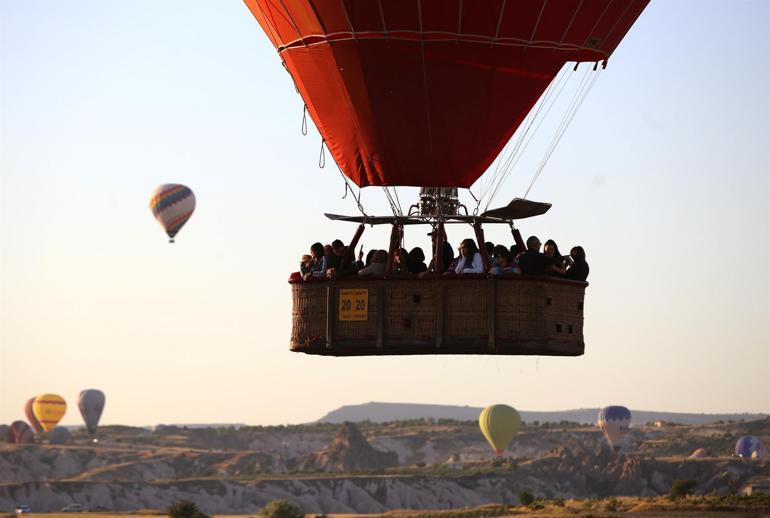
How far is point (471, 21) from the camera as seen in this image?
2056cm

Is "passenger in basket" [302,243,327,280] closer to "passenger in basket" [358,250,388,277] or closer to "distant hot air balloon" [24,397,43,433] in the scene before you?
"passenger in basket" [358,250,388,277]

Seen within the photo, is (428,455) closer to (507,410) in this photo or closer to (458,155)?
(507,410)

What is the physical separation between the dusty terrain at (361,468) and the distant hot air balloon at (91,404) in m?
2.67

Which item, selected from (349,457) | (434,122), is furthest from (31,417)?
(434,122)

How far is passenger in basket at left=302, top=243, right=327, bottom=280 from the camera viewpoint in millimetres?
20188

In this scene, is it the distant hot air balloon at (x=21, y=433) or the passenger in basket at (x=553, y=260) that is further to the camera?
the distant hot air balloon at (x=21, y=433)

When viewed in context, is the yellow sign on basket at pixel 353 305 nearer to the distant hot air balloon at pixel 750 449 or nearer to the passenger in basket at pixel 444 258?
the passenger in basket at pixel 444 258

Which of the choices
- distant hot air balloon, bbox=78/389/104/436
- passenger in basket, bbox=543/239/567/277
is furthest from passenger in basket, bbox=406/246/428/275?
distant hot air balloon, bbox=78/389/104/436

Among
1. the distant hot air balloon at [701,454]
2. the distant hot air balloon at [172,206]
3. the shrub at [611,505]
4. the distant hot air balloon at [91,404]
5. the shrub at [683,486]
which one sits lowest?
the shrub at [611,505]

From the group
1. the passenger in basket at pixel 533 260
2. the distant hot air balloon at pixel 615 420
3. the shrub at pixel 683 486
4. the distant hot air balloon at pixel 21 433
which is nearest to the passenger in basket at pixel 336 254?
the passenger in basket at pixel 533 260

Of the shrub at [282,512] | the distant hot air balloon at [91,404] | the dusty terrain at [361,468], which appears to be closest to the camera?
the shrub at [282,512]

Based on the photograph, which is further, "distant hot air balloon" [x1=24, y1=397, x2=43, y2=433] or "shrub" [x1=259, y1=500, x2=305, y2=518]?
"distant hot air balloon" [x1=24, y1=397, x2=43, y2=433]

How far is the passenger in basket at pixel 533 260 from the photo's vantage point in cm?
Result: 1977

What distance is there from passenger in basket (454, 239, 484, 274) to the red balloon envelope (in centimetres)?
159
